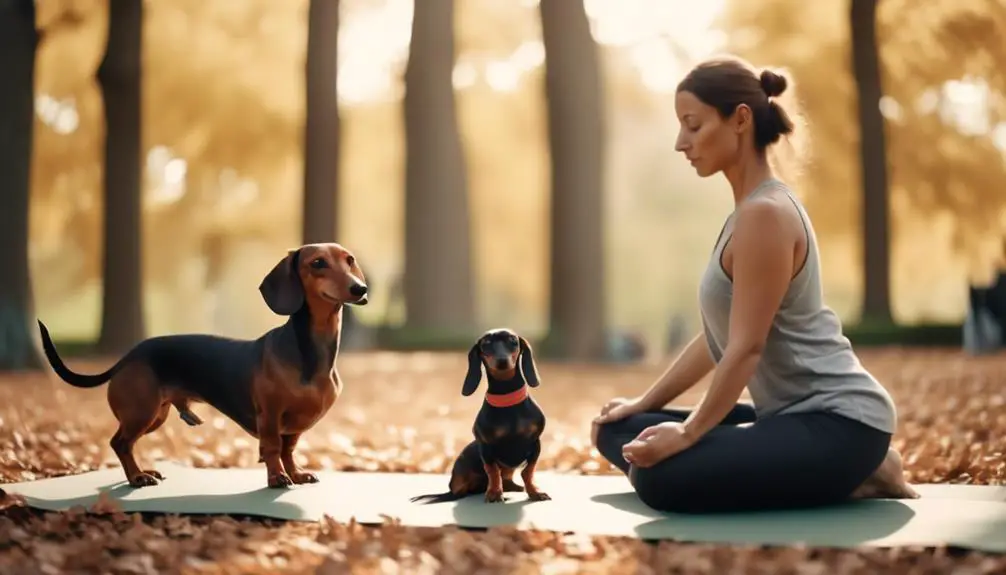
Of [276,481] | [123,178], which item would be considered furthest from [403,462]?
[123,178]

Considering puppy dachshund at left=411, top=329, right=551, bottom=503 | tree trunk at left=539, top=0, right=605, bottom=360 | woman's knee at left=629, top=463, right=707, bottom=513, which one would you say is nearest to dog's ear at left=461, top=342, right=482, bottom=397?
puppy dachshund at left=411, top=329, right=551, bottom=503

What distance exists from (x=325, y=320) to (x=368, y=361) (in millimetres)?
11572

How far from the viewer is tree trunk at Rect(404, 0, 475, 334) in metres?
17.7

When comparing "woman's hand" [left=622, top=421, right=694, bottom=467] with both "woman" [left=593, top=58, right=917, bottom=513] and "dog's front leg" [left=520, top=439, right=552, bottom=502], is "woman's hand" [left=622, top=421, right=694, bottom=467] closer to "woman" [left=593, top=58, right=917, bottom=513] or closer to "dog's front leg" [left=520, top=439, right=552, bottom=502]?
"woman" [left=593, top=58, right=917, bottom=513]

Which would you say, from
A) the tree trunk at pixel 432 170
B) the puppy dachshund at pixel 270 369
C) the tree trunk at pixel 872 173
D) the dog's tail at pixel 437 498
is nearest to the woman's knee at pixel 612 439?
the dog's tail at pixel 437 498

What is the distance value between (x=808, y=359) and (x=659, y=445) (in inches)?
24.9

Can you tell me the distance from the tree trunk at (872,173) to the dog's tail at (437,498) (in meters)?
12.5

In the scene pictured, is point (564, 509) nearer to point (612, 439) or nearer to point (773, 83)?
point (612, 439)

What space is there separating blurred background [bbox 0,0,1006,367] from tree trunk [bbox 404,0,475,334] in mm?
36

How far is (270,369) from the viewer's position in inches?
181

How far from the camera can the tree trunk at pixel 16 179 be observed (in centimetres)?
1147

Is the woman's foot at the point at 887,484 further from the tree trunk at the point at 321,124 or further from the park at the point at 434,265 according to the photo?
the tree trunk at the point at 321,124

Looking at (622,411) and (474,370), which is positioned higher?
(474,370)

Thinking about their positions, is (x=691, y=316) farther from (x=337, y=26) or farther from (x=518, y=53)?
(x=337, y=26)
